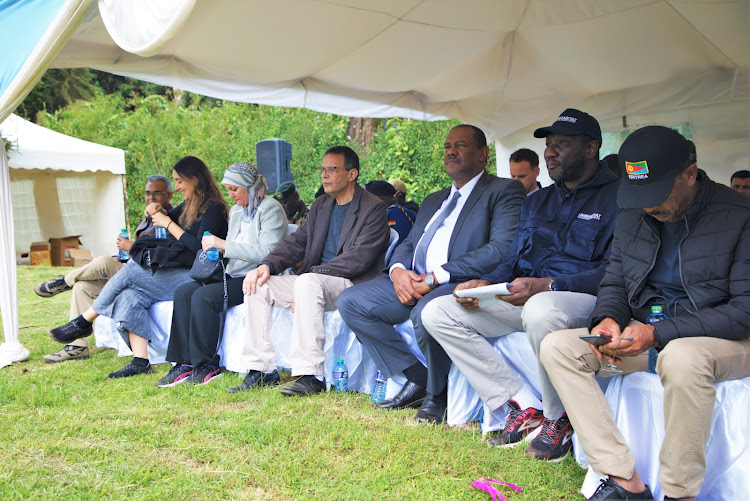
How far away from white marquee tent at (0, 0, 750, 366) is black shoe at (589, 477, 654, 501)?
2926 mm

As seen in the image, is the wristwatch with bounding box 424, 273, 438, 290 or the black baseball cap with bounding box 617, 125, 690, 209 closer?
the black baseball cap with bounding box 617, 125, 690, 209

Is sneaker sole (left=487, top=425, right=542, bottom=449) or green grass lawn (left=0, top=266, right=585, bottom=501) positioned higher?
sneaker sole (left=487, top=425, right=542, bottom=449)

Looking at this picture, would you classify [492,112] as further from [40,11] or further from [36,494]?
[36,494]

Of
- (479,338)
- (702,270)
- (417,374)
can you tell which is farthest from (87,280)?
(702,270)

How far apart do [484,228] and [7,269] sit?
13.5 ft

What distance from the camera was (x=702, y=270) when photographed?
271cm

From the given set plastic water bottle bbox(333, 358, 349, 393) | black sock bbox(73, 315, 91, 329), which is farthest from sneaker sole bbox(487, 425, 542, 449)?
black sock bbox(73, 315, 91, 329)

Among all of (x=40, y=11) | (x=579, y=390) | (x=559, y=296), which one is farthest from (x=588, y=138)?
(x=40, y=11)

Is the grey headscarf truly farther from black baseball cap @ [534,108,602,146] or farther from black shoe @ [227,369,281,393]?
black baseball cap @ [534,108,602,146]

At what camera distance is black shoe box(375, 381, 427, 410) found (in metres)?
4.22

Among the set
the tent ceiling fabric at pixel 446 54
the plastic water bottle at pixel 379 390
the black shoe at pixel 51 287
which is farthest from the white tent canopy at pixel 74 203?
the plastic water bottle at pixel 379 390

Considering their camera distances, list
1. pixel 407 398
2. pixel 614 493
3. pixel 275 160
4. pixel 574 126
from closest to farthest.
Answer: pixel 614 493 < pixel 574 126 < pixel 407 398 < pixel 275 160

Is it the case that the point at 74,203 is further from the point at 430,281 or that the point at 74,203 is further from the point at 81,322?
the point at 430,281

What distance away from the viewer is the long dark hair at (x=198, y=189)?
223 inches
